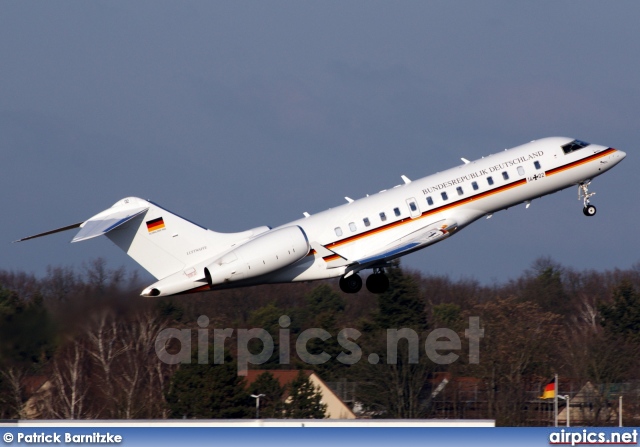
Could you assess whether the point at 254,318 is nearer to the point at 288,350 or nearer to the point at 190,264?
the point at 288,350

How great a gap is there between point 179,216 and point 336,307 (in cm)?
4935

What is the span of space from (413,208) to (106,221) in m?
8.73

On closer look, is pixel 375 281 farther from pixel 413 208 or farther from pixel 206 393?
pixel 206 393

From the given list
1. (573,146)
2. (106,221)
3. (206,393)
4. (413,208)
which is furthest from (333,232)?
(206,393)

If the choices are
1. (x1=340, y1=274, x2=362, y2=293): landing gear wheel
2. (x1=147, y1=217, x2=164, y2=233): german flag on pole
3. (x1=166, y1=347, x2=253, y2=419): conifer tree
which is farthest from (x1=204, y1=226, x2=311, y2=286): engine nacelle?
(x1=166, y1=347, x2=253, y2=419): conifer tree

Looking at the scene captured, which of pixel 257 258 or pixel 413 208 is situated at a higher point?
pixel 413 208

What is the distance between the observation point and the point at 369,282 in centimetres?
3512

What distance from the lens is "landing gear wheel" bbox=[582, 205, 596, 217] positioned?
1451 inches

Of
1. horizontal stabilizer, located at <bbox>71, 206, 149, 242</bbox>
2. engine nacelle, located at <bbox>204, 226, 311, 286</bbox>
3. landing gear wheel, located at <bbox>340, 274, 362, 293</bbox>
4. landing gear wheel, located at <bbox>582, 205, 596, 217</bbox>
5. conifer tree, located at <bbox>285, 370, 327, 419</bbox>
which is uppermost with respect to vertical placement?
landing gear wheel, located at <bbox>582, 205, 596, 217</bbox>

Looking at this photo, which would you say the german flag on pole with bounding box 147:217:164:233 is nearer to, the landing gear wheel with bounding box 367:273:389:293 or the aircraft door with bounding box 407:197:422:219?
the landing gear wheel with bounding box 367:273:389:293

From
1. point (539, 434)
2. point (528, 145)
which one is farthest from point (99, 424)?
point (528, 145)

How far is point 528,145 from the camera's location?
116 ft

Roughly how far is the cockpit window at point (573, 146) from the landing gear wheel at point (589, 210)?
6.79 ft

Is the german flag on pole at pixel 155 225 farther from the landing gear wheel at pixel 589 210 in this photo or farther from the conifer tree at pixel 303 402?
the conifer tree at pixel 303 402
